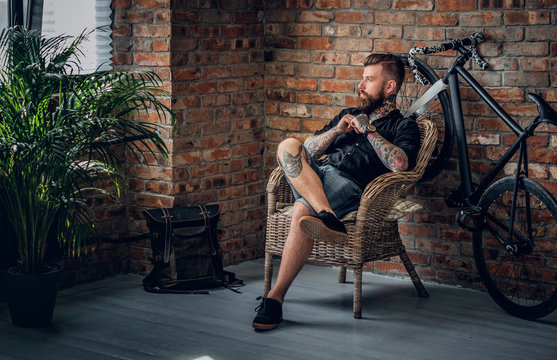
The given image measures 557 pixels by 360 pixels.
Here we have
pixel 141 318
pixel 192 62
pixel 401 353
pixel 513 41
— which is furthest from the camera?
pixel 192 62

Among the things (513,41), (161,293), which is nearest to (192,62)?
(161,293)

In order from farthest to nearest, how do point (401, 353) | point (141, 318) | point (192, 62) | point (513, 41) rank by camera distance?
point (192, 62) < point (513, 41) < point (141, 318) < point (401, 353)

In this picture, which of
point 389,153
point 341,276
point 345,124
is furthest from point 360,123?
point 341,276

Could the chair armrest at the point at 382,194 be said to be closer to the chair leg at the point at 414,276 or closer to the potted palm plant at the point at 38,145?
the chair leg at the point at 414,276

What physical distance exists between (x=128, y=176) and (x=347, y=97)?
1.27 meters

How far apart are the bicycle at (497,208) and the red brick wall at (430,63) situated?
0.34 feet

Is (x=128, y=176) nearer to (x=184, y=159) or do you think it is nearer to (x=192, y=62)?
(x=184, y=159)

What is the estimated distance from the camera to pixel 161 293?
4.10 m

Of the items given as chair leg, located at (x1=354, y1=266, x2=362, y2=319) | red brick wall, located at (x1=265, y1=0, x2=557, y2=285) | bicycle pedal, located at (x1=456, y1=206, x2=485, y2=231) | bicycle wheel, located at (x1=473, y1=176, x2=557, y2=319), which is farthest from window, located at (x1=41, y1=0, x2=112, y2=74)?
bicycle wheel, located at (x1=473, y1=176, x2=557, y2=319)

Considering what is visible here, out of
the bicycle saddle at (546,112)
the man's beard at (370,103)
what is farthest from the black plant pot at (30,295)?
the bicycle saddle at (546,112)

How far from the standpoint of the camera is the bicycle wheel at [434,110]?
400cm

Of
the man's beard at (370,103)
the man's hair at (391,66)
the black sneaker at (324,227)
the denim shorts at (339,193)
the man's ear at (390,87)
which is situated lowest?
the black sneaker at (324,227)

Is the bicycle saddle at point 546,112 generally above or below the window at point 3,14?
below

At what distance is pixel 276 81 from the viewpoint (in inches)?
186
